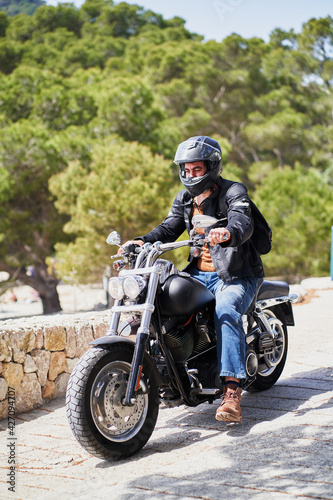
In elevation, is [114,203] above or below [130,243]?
above

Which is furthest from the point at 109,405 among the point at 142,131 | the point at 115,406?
the point at 142,131

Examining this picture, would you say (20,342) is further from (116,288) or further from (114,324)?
(116,288)

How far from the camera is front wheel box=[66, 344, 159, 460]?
3.12 m

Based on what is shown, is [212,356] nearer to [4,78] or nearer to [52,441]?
[52,441]

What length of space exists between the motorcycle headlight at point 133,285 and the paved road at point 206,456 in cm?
89

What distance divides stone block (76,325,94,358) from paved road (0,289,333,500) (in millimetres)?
643

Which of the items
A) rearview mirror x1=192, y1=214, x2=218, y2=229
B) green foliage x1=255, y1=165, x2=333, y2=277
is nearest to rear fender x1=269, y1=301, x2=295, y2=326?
rearview mirror x1=192, y1=214, x2=218, y2=229

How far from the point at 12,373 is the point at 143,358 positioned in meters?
1.81

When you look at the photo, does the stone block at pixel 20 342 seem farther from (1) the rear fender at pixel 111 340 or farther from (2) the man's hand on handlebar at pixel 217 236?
(2) the man's hand on handlebar at pixel 217 236

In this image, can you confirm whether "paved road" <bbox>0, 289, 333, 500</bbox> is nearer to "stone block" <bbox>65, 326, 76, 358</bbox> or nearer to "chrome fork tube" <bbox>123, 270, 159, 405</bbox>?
"chrome fork tube" <bbox>123, 270, 159, 405</bbox>

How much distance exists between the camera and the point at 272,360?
442cm

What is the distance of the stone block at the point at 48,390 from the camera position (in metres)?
5.01

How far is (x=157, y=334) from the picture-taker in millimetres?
3428

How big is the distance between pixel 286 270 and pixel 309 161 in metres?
13.8
